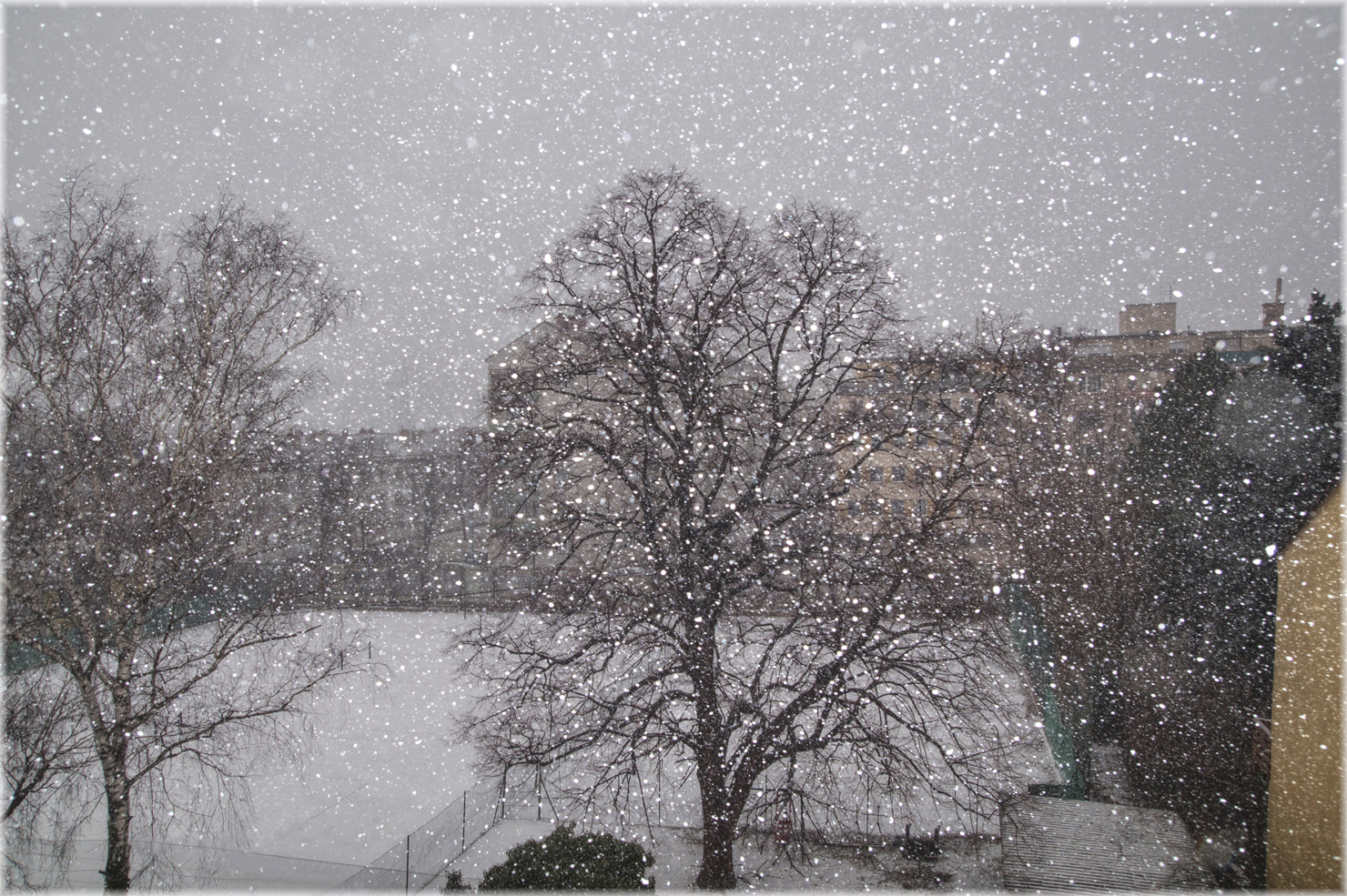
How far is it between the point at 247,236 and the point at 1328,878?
751 cm

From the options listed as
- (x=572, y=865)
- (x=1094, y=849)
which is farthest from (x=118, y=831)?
(x=1094, y=849)

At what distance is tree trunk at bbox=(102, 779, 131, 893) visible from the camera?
3.52 m

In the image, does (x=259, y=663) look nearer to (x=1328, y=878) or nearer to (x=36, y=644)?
(x=36, y=644)

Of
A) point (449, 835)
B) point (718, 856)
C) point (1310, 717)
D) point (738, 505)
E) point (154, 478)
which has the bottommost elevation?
point (449, 835)

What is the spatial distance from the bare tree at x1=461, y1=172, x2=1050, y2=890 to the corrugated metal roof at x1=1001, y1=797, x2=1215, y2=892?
314 millimetres

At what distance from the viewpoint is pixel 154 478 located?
4047 millimetres

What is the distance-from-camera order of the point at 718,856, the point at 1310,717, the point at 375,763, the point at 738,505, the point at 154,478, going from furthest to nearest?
the point at 375,763
the point at 738,505
the point at 718,856
the point at 154,478
the point at 1310,717

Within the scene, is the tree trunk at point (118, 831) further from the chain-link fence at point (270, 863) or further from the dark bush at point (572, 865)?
the dark bush at point (572, 865)

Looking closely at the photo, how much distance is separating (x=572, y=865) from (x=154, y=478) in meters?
3.85

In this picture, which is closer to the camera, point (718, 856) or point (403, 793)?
point (718, 856)

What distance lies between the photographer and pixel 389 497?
1170 cm

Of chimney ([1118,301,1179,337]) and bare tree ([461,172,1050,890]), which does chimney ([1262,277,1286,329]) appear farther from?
bare tree ([461,172,1050,890])

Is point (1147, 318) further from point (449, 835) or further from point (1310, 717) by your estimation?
point (449, 835)

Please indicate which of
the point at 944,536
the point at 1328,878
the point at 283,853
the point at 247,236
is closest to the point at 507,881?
the point at 283,853
